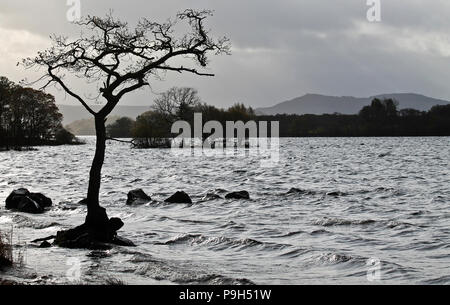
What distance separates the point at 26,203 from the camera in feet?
104

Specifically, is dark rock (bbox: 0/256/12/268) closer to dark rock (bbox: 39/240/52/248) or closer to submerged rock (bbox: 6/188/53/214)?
dark rock (bbox: 39/240/52/248)

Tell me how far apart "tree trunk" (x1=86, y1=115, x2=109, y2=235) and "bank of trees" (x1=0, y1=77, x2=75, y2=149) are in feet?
325

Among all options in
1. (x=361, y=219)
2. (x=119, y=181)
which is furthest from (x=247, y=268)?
(x=119, y=181)

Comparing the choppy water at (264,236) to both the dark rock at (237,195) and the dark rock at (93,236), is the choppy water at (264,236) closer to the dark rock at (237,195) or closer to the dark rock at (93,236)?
the dark rock at (93,236)

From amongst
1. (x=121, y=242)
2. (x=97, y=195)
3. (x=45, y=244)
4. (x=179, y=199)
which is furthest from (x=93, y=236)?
(x=179, y=199)

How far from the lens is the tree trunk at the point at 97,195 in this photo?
20.4m

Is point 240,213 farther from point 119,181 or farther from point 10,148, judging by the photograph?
point 10,148

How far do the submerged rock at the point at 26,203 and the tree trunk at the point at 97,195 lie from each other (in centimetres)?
1216

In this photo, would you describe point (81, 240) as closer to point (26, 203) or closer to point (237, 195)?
point (26, 203)

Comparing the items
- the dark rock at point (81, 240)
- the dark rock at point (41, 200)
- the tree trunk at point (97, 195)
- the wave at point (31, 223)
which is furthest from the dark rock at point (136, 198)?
the tree trunk at point (97, 195)

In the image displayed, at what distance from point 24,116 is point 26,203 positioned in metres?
110
